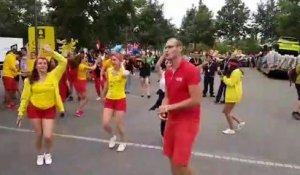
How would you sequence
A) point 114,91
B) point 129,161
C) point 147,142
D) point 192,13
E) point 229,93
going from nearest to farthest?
point 129,161
point 114,91
point 147,142
point 229,93
point 192,13

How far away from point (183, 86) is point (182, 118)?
342 millimetres

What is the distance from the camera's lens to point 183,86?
4.99m

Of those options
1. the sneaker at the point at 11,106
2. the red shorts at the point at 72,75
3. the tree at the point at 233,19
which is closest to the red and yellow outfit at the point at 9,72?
the sneaker at the point at 11,106

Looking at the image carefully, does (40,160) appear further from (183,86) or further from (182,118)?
(183,86)

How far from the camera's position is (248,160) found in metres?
7.71

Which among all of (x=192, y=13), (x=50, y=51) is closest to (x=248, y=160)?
(x=50, y=51)

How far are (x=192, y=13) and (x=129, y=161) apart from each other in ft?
204

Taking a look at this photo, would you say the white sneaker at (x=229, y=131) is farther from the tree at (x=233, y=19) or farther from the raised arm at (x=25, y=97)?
the tree at (x=233, y=19)

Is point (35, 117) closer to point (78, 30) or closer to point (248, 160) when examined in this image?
point (248, 160)

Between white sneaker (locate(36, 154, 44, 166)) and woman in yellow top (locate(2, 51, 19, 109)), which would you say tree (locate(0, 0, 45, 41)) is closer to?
woman in yellow top (locate(2, 51, 19, 109))

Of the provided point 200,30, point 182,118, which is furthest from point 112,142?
point 200,30

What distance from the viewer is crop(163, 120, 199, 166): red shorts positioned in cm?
495

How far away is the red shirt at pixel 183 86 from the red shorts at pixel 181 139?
0.06m

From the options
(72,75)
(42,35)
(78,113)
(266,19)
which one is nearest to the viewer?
(78,113)
